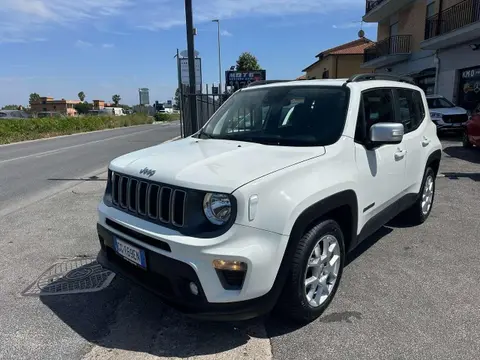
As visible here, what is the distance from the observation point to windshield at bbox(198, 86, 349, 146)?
3330mm

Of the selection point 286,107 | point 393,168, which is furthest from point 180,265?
point 393,168

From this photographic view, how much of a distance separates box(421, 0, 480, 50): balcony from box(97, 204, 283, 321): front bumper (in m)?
16.5

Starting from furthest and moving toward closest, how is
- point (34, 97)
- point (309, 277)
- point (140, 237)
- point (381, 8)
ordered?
point (34, 97)
point (381, 8)
point (309, 277)
point (140, 237)

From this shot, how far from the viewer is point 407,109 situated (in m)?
4.54

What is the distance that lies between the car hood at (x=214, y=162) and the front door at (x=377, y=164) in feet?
1.81

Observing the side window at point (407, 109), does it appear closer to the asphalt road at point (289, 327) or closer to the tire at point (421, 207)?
the tire at point (421, 207)

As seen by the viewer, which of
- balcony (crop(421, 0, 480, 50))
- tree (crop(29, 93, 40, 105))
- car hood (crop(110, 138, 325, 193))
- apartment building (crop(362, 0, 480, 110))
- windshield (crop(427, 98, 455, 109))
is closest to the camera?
car hood (crop(110, 138, 325, 193))

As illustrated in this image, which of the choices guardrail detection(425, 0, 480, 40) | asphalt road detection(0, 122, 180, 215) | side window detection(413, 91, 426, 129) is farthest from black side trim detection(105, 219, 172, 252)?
guardrail detection(425, 0, 480, 40)

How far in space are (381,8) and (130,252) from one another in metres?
27.8

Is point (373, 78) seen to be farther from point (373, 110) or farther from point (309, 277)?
point (309, 277)

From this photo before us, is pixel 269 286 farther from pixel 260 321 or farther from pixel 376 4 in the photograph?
pixel 376 4

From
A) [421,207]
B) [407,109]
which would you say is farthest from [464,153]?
[407,109]

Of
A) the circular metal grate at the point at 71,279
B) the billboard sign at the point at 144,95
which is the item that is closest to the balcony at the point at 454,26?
the circular metal grate at the point at 71,279

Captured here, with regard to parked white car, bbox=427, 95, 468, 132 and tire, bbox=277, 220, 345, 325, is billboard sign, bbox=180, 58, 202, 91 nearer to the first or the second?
tire, bbox=277, 220, 345, 325
